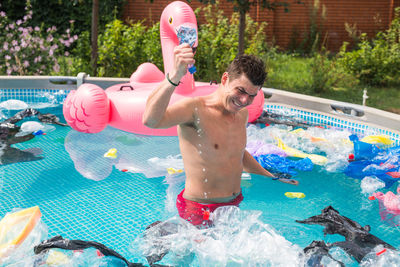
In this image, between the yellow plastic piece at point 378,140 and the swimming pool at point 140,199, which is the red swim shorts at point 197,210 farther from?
the yellow plastic piece at point 378,140

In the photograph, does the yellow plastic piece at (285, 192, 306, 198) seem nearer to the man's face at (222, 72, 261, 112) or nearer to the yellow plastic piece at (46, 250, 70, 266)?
the man's face at (222, 72, 261, 112)

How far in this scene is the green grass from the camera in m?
7.88

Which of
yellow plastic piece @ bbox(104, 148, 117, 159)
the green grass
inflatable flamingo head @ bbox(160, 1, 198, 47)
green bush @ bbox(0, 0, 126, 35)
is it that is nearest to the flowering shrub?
green bush @ bbox(0, 0, 126, 35)

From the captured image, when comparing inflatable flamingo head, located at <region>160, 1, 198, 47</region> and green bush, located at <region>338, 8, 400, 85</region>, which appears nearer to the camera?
inflatable flamingo head, located at <region>160, 1, 198, 47</region>

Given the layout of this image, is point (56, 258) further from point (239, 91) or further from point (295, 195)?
point (295, 195)

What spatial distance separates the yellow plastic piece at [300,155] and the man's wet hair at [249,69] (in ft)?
8.26

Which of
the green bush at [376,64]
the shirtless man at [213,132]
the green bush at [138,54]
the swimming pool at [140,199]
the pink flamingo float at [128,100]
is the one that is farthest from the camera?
the green bush at [376,64]

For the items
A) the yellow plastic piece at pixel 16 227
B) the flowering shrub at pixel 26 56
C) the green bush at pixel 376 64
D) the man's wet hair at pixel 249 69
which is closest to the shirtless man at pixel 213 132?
the man's wet hair at pixel 249 69

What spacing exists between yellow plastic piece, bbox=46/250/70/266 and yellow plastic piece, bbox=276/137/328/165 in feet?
9.35

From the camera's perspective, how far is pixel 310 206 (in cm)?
379

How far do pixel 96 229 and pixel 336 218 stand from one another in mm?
1817

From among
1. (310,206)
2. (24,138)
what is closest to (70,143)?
(24,138)

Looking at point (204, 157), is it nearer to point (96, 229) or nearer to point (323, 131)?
point (96, 229)

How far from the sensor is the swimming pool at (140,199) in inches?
112
